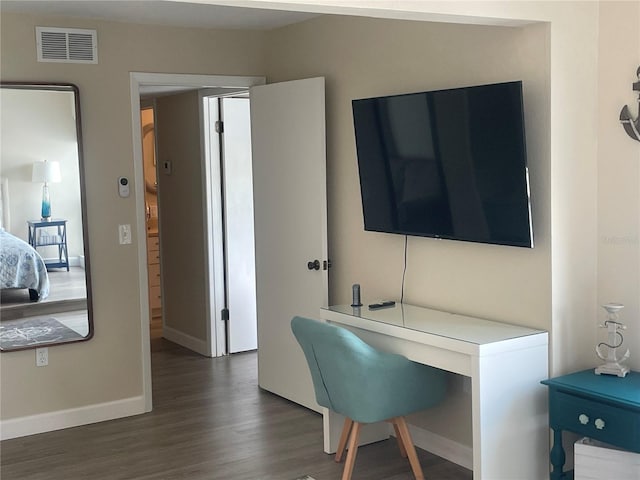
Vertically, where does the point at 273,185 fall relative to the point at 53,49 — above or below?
below

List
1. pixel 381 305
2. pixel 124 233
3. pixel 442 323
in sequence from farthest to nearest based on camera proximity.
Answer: pixel 124 233, pixel 381 305, pixel 442 323

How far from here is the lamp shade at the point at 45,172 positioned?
14.9 ft

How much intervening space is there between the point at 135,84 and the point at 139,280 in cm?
117

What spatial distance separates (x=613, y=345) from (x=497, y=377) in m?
0.53

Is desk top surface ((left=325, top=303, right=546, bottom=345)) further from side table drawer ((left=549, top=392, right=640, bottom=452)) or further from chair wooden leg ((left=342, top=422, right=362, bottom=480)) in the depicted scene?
chair wooden leg ((left=342, top=422, right=362, bottom=480))

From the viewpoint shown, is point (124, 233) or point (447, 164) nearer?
point (447, 164)

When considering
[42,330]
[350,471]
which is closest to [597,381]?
[350,471]

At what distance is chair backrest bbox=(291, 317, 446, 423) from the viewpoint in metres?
3.48

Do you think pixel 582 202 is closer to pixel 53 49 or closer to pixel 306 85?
pixel 306 85

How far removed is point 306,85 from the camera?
15.1ft

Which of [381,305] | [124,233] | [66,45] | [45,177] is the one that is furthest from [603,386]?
[66,45]

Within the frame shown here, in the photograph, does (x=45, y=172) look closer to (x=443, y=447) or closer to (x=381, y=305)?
(x=381, y=305)

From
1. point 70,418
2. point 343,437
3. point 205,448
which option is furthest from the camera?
point 70,418

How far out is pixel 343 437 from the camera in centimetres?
398
